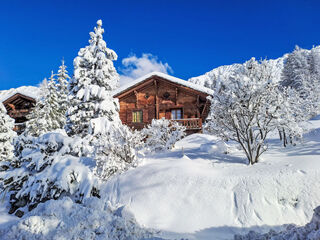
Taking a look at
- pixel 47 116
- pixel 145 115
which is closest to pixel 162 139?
pixel 145 115

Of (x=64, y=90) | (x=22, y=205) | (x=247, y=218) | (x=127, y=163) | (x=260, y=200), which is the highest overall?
(x=64, y=90)

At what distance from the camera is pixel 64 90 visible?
2250 cm

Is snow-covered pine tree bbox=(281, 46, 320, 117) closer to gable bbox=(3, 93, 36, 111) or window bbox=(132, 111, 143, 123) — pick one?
window bbox=(132, 111, 143, 123)

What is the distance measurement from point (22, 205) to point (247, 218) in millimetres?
8288

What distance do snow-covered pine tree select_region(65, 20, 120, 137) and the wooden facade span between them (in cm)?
1468

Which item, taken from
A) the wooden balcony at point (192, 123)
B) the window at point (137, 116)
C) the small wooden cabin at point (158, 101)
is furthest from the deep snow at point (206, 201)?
the window at point (137, 116)

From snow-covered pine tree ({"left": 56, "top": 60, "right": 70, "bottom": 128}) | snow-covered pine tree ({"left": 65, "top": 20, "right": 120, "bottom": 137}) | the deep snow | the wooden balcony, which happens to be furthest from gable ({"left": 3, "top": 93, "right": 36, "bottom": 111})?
the deep snow

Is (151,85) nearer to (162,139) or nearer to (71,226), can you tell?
(162,139)

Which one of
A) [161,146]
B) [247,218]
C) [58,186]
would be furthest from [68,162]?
[247,218]

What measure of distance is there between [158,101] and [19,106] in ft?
68.5

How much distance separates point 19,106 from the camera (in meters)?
27.9

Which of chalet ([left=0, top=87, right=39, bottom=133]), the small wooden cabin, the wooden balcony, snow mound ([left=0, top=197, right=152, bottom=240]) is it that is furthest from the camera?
chalet ([left=0, top=87, right=39, bottom=133])

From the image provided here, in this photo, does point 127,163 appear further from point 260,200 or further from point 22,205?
point 260,200

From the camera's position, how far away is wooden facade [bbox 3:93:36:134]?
2623 centimetres
